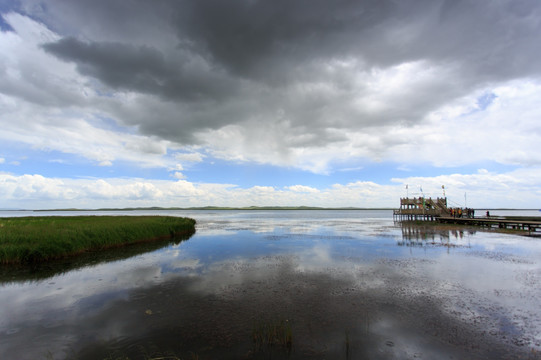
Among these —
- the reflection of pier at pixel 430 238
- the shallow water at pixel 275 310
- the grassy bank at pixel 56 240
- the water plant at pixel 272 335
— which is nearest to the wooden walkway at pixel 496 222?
the reflection of pier at pixel 430 238

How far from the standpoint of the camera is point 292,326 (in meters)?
8.27

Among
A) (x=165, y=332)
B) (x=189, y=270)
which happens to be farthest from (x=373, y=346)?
(x=189, y=270)

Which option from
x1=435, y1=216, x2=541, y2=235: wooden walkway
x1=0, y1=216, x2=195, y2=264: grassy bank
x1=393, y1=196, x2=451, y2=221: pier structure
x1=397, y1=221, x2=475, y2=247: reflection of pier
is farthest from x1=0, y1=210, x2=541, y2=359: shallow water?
x1=393, y1=196, x2=451, y2=221: pier structure

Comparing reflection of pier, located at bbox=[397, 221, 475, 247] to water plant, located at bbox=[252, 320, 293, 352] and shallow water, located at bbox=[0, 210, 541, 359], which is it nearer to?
shallow water, located at bbox=[0, 210, 541, 359]

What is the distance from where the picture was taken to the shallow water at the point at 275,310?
7.02 meters

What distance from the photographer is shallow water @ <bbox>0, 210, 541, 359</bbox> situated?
23.0 feet

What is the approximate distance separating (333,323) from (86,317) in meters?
8.60

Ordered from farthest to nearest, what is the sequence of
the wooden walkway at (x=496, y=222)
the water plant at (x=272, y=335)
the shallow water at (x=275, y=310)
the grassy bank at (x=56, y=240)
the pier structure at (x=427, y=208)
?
the pier structure at (x=427, y=208), the wooden walkway at (x=496, y=222), the grassy bank at (x=56, y=240), the water plant at (x=272, y=335), the shallow water at (x=275, y=310)

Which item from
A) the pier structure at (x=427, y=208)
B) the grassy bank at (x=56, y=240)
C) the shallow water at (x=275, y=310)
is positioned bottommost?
the shallow water at (x=275, y=310)

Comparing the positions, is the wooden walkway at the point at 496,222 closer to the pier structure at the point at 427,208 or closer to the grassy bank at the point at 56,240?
the pier structure at the point at 427,208

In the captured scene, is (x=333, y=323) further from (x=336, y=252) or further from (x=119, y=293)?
(x=336, y=252)

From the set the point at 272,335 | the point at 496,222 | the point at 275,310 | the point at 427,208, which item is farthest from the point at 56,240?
the point at 427,208

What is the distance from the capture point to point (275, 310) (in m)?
9.55

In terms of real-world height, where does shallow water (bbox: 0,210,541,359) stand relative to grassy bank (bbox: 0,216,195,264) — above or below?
below
